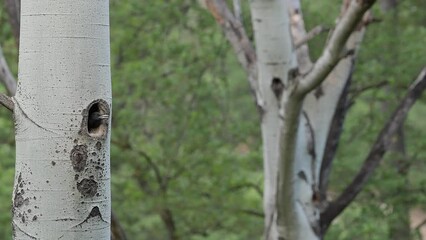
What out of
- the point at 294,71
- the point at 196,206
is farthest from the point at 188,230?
the point at 294,71

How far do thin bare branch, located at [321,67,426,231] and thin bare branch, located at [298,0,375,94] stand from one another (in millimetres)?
2371

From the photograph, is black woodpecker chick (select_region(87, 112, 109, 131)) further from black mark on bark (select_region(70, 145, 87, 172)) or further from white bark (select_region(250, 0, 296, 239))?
white bark (select_region(250, 0, 296, 239))

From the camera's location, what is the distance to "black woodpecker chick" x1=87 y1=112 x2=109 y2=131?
1866 millimetres

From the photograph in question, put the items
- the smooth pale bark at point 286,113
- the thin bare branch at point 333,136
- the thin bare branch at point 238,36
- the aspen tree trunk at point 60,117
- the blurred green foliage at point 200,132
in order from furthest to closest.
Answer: the blurred green foliage at point 200,132, the thin bare branch at point 333,136, the thin bare branch at point 238,36, the smooth pale bark at point 286,113, the aspen tree trunk at point 60,117

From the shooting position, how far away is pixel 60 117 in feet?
5.96

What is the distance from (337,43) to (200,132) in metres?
5.87

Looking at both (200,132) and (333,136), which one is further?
(200,132)

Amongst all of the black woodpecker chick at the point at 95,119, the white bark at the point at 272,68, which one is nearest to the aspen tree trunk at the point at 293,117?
the white bark at the point at 272,68

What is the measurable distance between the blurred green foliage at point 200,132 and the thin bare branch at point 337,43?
455cm

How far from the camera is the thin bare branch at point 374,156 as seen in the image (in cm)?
586

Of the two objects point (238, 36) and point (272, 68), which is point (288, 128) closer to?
point (272, 68)

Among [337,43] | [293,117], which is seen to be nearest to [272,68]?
[293,117]

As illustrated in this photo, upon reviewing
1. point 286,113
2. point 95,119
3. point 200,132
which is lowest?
point 200,132

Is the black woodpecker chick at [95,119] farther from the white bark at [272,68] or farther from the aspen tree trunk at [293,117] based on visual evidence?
the white bark at [272,68]
